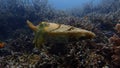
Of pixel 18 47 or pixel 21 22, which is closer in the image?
pixel 18 47

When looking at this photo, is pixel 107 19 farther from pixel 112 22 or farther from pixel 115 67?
pixel 115 67

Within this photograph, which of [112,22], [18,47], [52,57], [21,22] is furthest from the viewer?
[21,22]

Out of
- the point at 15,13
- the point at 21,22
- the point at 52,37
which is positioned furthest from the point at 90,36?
the point at 15,13

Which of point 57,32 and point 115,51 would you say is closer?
point 57,32

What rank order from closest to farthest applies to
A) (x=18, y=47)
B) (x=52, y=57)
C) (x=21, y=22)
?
(x=52, y=57)
(x=18, y=47)
(x=21, y=22)

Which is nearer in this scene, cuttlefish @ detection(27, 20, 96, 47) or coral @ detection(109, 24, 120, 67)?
cuttlefish @ detection(27, 20, 96, 47)

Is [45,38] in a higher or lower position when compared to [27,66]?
higher

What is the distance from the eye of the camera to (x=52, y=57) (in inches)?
191

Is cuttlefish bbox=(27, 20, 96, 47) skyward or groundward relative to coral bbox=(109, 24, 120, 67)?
skyward

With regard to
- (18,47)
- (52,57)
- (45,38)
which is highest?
(45,38)

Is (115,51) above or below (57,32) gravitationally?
below

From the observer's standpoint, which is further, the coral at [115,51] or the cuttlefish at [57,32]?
the coral at [115,51]

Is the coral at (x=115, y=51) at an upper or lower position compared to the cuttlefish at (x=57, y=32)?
lower

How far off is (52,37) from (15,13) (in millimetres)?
8480
